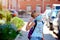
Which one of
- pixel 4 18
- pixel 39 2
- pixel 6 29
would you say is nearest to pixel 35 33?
pixel 4 18

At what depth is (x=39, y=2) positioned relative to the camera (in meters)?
30.8

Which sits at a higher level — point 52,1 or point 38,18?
point 38,18

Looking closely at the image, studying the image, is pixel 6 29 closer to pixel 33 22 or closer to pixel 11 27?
pixel 11 27

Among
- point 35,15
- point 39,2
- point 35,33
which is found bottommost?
point 39,2

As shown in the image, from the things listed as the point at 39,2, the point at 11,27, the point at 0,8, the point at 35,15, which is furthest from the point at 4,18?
the point at 39,2

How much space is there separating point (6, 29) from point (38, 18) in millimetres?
2249

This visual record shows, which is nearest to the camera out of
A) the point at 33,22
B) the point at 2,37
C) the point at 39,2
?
the point at 2,37

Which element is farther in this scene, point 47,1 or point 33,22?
point 47,1

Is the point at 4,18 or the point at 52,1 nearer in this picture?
the point at 4,18

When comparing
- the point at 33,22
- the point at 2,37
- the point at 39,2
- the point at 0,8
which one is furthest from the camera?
the point at 39,2

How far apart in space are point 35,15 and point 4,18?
6.62ft

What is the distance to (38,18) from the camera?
15.5 ft

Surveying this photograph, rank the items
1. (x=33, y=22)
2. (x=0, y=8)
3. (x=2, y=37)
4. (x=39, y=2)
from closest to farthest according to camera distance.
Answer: (x=2, y=37) → (x=0, y=8) → (x=33, y=22) → (x=39, y=2)

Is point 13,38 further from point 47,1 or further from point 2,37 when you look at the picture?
point 47,1
